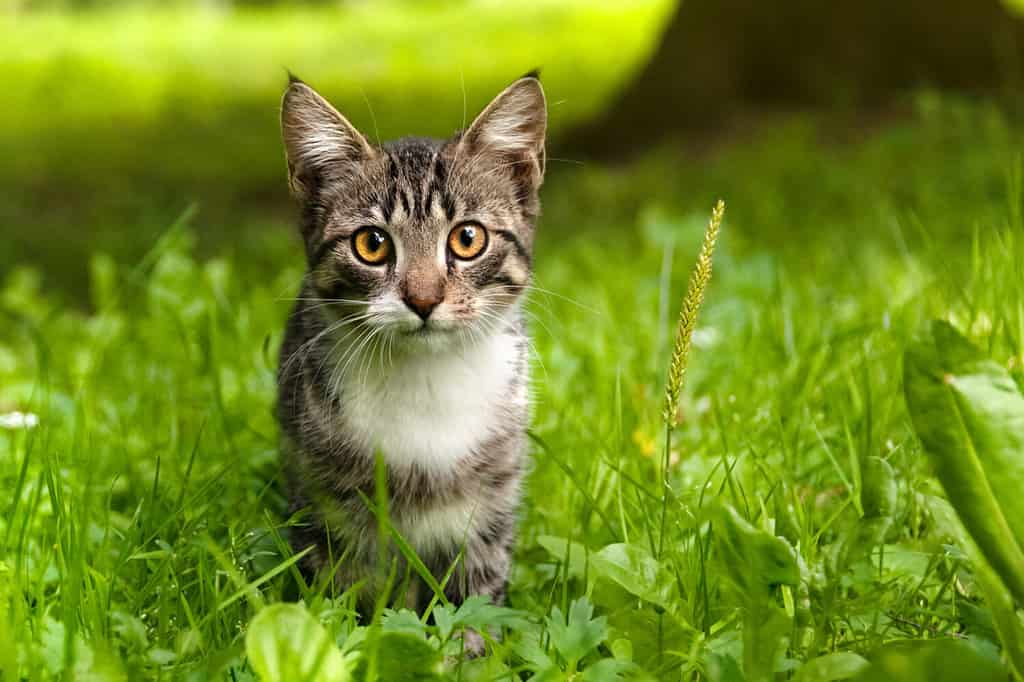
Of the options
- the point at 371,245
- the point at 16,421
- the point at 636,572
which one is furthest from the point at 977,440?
the point at 16,421

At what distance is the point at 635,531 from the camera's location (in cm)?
230

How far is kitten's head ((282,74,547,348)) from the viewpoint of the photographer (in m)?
2.36

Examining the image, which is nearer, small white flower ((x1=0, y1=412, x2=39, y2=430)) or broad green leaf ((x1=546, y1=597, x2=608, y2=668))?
broad green leaf ((x1=546, y1=597, x2=608, y2=668))

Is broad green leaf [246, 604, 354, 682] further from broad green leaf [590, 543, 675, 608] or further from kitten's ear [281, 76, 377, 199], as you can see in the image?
kitten's ear [281, 76, 377, 199]

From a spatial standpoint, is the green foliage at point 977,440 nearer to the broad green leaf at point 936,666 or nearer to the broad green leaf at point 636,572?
the broad green leaf at point 936,666

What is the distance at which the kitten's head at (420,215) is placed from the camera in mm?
2357

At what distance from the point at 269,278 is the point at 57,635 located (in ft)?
13.4

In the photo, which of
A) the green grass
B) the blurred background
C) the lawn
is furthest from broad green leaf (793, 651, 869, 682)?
the green grass

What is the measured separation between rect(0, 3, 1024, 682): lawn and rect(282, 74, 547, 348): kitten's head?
247 millimetres

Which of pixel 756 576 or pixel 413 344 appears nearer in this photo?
pixel 756 576

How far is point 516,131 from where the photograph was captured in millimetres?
2594

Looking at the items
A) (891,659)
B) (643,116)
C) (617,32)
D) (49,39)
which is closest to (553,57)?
(617,32)

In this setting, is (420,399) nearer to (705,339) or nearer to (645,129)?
(705,339)

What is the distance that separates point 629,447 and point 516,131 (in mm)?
897
